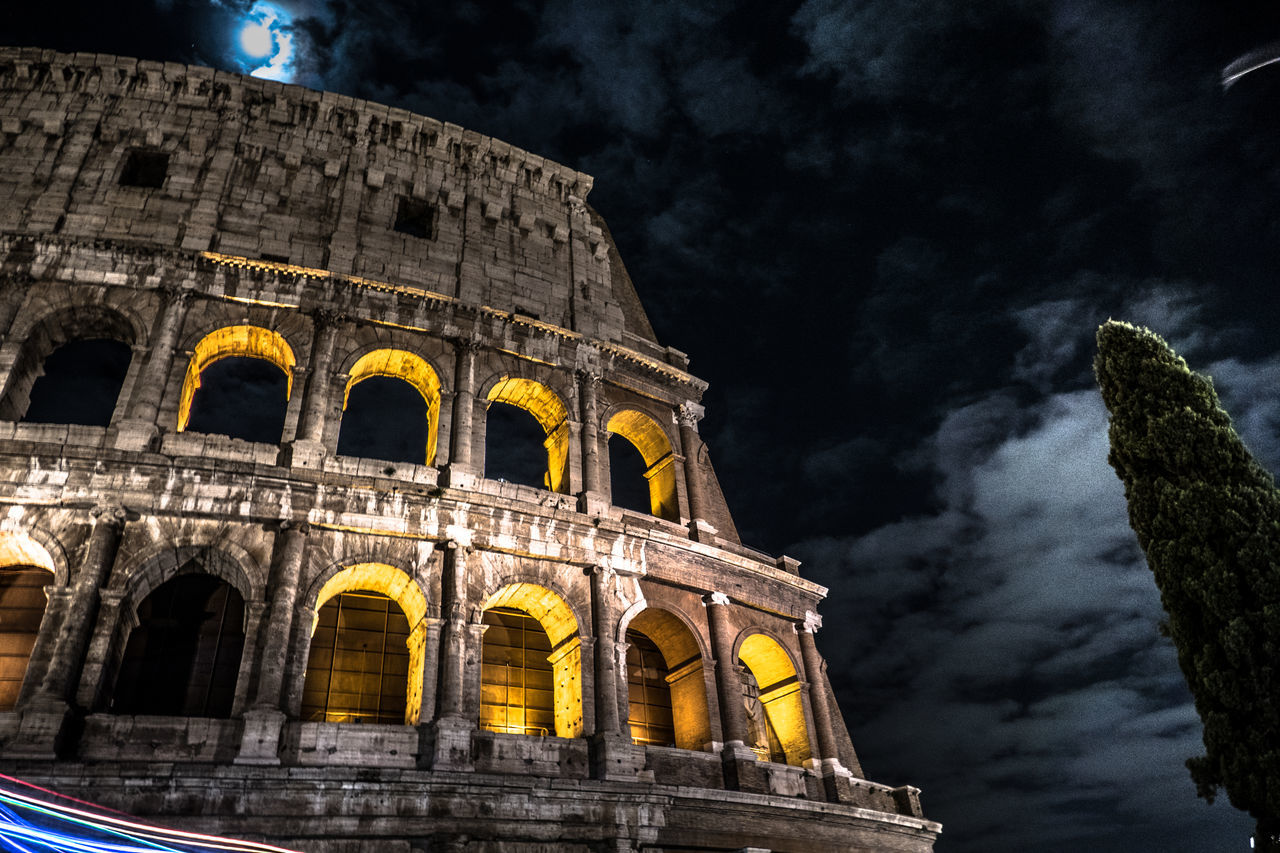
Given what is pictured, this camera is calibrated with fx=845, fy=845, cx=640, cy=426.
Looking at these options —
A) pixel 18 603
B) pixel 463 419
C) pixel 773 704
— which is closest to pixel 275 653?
pixel 18 603

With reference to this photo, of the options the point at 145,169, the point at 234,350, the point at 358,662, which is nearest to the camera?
the point at 358,662

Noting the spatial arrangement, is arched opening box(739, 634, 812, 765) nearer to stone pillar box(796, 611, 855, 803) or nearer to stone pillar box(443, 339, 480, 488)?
stone pillar box(796, 611, 855, 803)

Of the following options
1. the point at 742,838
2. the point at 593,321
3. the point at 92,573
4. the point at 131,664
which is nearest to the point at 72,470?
the point at 92,573

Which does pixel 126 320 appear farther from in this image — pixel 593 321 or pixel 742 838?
pixel 742 838

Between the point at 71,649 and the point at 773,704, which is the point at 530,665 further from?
the point at 71,649

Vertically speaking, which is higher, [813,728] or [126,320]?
[126,320]

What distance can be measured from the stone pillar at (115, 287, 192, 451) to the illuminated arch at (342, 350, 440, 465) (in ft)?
9.93

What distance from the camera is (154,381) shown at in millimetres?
14383

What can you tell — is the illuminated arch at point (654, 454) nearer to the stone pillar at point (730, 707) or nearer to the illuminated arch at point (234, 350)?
the stone pillar at point (730, 707)

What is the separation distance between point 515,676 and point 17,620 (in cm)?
780

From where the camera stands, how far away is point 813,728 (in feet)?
53.6

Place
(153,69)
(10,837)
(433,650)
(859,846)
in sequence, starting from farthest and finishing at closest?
(153,69) → (859,846) → (433,650) → (10,837)

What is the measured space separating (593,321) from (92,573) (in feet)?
34.7

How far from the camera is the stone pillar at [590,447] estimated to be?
16.1 metres
